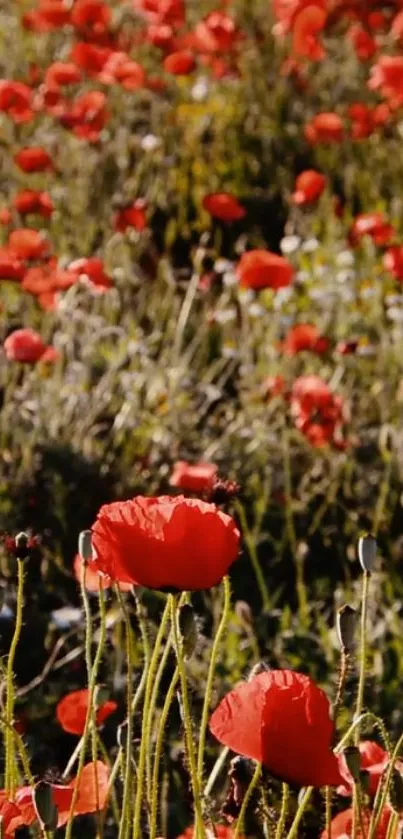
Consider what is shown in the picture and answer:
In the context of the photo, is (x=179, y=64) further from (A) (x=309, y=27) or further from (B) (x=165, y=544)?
(B) (x=165, y=544)

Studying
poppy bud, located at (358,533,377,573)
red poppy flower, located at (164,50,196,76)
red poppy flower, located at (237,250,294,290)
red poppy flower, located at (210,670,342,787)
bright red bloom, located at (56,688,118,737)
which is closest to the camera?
red poppy flower, located at (210,670,342,787)

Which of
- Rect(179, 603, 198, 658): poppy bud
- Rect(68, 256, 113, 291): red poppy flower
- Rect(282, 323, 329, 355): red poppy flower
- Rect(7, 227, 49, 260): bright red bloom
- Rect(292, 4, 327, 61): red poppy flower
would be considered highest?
Rect(292, 4, 327, 61): red poppy flower

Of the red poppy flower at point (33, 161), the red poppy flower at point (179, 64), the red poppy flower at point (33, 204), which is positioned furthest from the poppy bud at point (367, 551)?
the red poppy flower at point (179, 64)

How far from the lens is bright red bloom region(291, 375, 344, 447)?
315 cm

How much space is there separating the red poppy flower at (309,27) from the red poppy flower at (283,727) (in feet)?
13.8

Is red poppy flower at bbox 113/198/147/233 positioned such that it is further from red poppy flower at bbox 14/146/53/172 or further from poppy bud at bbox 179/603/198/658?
poppy bud at bbox 179/603/198/658

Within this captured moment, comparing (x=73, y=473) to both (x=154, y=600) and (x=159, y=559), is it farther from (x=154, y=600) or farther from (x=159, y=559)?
(x=159, y=559)

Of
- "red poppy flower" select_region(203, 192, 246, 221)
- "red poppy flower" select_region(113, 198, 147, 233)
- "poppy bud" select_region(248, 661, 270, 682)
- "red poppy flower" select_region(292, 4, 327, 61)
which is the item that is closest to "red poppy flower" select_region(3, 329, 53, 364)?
"red poppy flower" select_region(113, 198, 147, 233)

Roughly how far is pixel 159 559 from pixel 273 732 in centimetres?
17

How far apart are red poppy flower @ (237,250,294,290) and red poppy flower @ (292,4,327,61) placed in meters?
2.03

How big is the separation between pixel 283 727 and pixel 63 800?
13.6 inches

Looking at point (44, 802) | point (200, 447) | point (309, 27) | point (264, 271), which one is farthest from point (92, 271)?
point (309, 27)

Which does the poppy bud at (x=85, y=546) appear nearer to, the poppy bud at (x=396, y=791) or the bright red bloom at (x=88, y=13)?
the poppy bud at (x=396, y=791)

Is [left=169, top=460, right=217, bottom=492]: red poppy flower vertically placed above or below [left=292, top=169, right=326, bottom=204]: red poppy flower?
below
